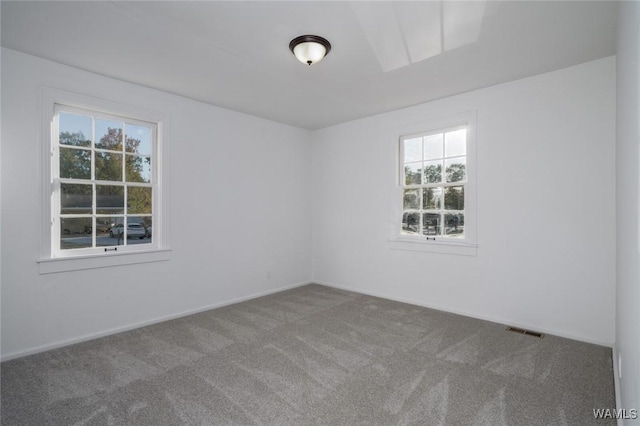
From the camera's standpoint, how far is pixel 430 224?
4340 millimetres

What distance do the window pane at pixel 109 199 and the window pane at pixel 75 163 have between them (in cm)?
20

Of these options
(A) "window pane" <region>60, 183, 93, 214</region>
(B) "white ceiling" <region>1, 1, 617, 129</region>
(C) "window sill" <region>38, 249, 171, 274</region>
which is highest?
(B) "white ceiling" <region>1, 1, 617, 129</region>

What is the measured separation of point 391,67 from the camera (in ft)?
10.5

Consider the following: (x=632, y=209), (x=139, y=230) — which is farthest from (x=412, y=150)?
(x=139, y=230)

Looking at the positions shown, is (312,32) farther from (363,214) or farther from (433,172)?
(363,214)

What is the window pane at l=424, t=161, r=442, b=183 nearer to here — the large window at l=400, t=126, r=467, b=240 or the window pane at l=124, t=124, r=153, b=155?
the large window at l=400, t=126, r=467, b=240

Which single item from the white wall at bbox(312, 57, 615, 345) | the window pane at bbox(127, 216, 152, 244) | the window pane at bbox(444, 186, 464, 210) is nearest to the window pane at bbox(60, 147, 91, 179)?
the window pane at bbox(127, 216, 152, 244)

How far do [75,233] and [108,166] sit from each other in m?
0.79

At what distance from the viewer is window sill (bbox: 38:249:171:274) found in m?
3.04

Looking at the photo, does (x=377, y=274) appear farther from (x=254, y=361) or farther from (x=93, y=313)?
(x=93, y=313)

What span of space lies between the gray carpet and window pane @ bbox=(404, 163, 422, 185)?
192cm

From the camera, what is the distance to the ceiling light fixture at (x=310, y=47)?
8.60 ft

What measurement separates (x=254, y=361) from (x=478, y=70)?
362 cm

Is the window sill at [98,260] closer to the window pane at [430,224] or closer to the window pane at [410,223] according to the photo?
the window pane at [410,223]
